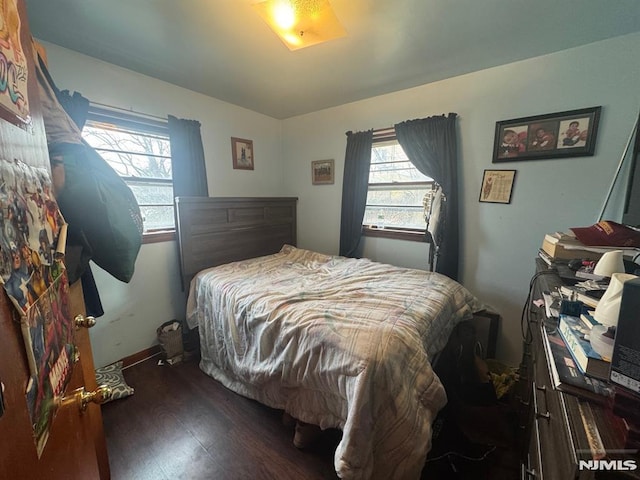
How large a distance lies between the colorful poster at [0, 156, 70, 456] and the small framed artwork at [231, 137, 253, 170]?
7.90 ft

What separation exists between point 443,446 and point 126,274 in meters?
1.97

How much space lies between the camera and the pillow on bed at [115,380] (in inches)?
72.0

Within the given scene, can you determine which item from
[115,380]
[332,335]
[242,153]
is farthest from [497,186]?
[115,380]

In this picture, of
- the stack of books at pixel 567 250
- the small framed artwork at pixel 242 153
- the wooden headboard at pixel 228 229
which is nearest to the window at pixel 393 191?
the wooden headboard at pixel 228 229

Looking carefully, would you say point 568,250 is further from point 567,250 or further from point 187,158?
point 187,158

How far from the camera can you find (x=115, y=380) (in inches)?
75.4

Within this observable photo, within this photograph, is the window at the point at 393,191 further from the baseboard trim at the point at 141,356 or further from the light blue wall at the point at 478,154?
the baseboard trim at the point at 141,356

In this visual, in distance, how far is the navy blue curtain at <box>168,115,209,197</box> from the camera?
235cm

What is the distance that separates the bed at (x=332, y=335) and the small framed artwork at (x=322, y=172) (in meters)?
1.00

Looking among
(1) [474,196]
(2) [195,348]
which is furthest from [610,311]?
(2) [195,348]

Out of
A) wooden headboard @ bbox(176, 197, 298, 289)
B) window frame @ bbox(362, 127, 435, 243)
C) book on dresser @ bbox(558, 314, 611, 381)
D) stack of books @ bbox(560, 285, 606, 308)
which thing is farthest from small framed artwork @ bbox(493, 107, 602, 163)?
wooden headboard @ bbox(176, 197, 298, 289)

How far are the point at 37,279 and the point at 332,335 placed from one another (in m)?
1.07

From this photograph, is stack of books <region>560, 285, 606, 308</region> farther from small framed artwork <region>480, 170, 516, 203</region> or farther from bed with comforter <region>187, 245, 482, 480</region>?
small framed artwork <region>480, 170, 516, 203</region>

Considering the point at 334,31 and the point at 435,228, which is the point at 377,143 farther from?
the point at 334,31
